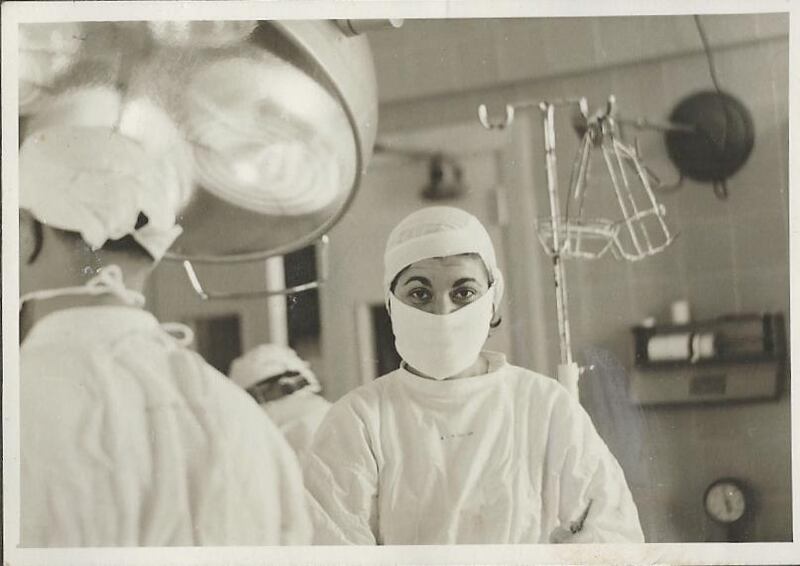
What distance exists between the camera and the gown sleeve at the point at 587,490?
1071mm

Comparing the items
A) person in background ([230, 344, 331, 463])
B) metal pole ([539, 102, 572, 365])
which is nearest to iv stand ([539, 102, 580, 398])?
metal pole ([539, 102, 572, 365])

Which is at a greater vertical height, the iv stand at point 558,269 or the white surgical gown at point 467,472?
the iv stand at point 558,269

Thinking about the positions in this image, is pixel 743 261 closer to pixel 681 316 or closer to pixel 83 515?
pixel 681 316

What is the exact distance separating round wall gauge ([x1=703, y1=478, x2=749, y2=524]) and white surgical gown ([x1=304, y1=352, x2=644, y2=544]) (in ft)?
0.34

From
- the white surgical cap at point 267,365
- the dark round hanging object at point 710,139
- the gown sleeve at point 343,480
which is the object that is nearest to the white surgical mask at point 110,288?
the white surgical cap at point 267,365

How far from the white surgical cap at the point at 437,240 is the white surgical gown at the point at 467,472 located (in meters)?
0.14

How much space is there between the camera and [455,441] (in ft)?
3.53

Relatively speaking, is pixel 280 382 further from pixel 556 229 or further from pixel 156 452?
pixel 556 229

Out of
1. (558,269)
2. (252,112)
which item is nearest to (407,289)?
(558,269)

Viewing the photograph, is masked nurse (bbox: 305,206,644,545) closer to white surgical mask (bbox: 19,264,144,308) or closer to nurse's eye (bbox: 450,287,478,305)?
nurse's eye (bbox: 450,287,478,305)

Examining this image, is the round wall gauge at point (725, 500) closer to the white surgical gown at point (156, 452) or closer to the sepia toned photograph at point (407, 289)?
the sepia toned photograph at point (407, 289)

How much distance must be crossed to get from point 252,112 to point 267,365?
35 centimetres

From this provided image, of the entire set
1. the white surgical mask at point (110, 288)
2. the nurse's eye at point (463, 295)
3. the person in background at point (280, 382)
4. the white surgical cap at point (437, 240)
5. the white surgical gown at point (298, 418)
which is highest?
the white surgical cap at point (437, 240)

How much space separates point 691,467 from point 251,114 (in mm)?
766
